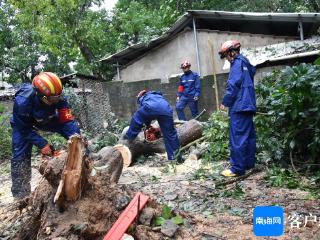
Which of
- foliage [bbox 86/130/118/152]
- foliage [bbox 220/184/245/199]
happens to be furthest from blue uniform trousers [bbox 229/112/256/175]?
foliage [bbox 86/130/118/152]

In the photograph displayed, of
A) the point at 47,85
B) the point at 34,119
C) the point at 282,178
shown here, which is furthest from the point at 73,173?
the point at 282,178

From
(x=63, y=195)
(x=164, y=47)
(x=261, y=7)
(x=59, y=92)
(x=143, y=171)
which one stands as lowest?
(x=143, y=171)

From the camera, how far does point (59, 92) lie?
4820 mm

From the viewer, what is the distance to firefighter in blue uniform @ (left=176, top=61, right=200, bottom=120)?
32.8 ft

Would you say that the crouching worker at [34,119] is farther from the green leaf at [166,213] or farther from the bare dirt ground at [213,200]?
the green leaf at [166,213]

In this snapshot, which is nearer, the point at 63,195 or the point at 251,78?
the point at 63,195

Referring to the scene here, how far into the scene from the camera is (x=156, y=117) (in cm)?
645

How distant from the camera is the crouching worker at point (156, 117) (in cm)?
636

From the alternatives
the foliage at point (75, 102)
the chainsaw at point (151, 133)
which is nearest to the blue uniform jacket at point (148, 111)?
the chainsaw at point (151, 133)

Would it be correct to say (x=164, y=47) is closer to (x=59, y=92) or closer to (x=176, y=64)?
(x=176, y=64)

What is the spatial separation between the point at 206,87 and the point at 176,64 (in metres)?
2.78

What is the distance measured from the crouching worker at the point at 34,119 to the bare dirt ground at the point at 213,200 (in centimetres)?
52

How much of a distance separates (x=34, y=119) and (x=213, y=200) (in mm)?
2492

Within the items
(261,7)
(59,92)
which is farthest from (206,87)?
(261,7)
